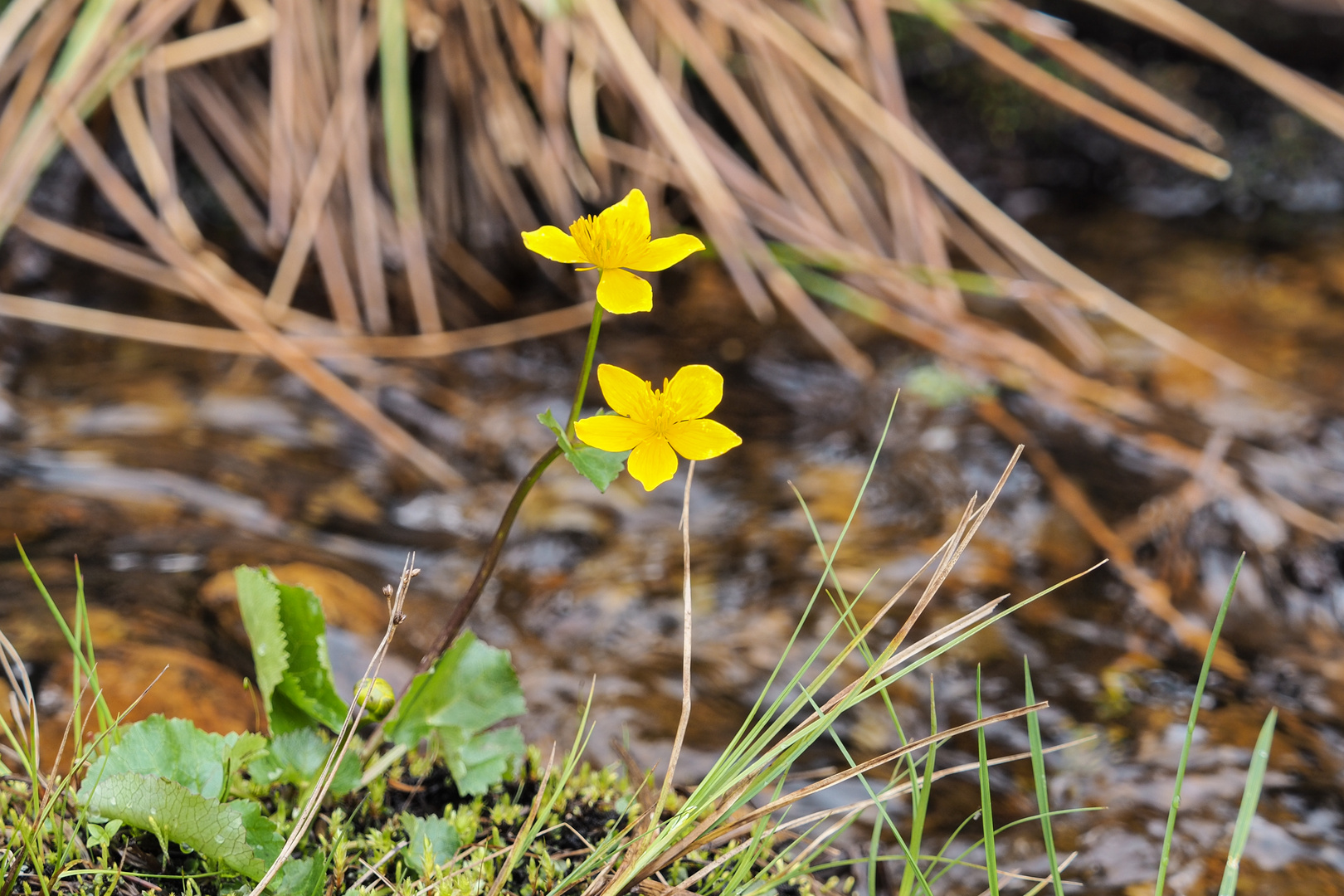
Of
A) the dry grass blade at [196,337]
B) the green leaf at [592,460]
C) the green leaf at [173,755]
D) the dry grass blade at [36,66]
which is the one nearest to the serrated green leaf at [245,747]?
the green leaf at [173,755]

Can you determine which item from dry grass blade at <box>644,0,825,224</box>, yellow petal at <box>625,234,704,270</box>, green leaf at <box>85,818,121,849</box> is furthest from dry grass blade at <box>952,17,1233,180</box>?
green leaf at <box>85,818,121,849</box>

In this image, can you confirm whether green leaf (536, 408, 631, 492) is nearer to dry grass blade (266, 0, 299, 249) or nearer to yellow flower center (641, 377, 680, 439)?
yellow flower center (641, 377, 680, 439)

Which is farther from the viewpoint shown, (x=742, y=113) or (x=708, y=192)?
(x=742, y=113)

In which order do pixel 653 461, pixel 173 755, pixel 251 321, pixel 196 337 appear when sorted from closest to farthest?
pixel 653 461
pixel 173 755
pixel 251 321
pixel 196 337

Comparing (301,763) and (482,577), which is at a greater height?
(482,577)

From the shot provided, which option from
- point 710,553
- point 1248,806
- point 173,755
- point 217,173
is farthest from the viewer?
point 217,173

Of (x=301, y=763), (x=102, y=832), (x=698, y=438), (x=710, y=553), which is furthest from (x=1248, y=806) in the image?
(x=710, y=553)

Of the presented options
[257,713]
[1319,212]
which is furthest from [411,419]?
[1319,212]

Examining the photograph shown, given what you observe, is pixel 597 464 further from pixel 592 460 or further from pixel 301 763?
pixel 301 763
